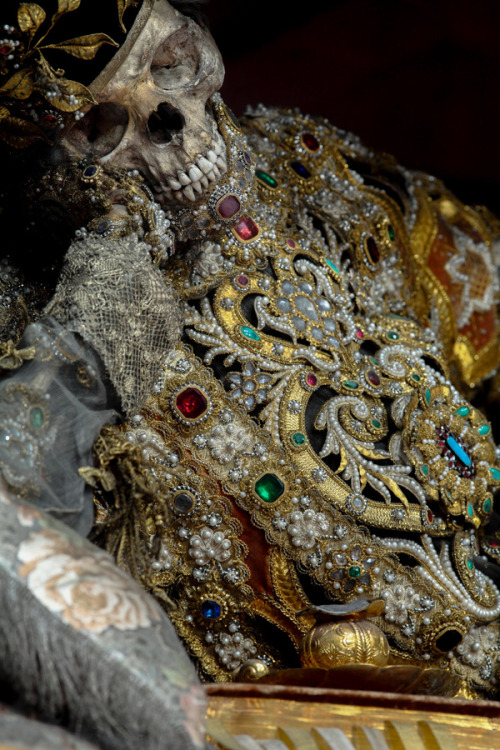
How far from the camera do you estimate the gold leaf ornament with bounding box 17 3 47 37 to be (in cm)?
103

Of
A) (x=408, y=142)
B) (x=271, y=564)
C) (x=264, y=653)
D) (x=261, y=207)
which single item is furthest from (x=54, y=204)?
(x=408, y=142)

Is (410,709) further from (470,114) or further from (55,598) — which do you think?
(470,114)

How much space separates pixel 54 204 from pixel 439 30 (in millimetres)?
1109

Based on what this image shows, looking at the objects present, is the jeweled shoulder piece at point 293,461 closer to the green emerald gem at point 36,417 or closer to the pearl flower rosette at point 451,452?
the pearl flower rosette at point 451,452

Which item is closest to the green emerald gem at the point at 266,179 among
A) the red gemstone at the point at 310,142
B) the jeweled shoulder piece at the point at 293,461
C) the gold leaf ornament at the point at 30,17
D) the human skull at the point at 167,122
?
the jeweled shoulder piece at the point at 293,461

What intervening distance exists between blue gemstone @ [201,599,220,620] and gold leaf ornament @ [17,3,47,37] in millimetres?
789

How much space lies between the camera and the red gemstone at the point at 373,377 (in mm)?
1322

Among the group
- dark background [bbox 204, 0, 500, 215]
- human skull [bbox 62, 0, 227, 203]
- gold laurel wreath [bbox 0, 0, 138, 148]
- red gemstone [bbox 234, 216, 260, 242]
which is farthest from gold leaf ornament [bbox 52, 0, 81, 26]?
dark background [bbox 204, 0, 500, 215]

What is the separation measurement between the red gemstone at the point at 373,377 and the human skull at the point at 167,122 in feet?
1.29

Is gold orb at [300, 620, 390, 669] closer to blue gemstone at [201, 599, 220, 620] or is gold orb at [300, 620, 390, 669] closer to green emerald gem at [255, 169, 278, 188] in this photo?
blue gemstone at [201, 599, 220, 620]

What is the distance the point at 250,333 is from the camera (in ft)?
4.07

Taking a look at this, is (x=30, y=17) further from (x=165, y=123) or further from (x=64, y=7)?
(x=165, y=123)

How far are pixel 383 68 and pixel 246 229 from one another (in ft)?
2.73

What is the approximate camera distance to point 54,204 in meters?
1.17
